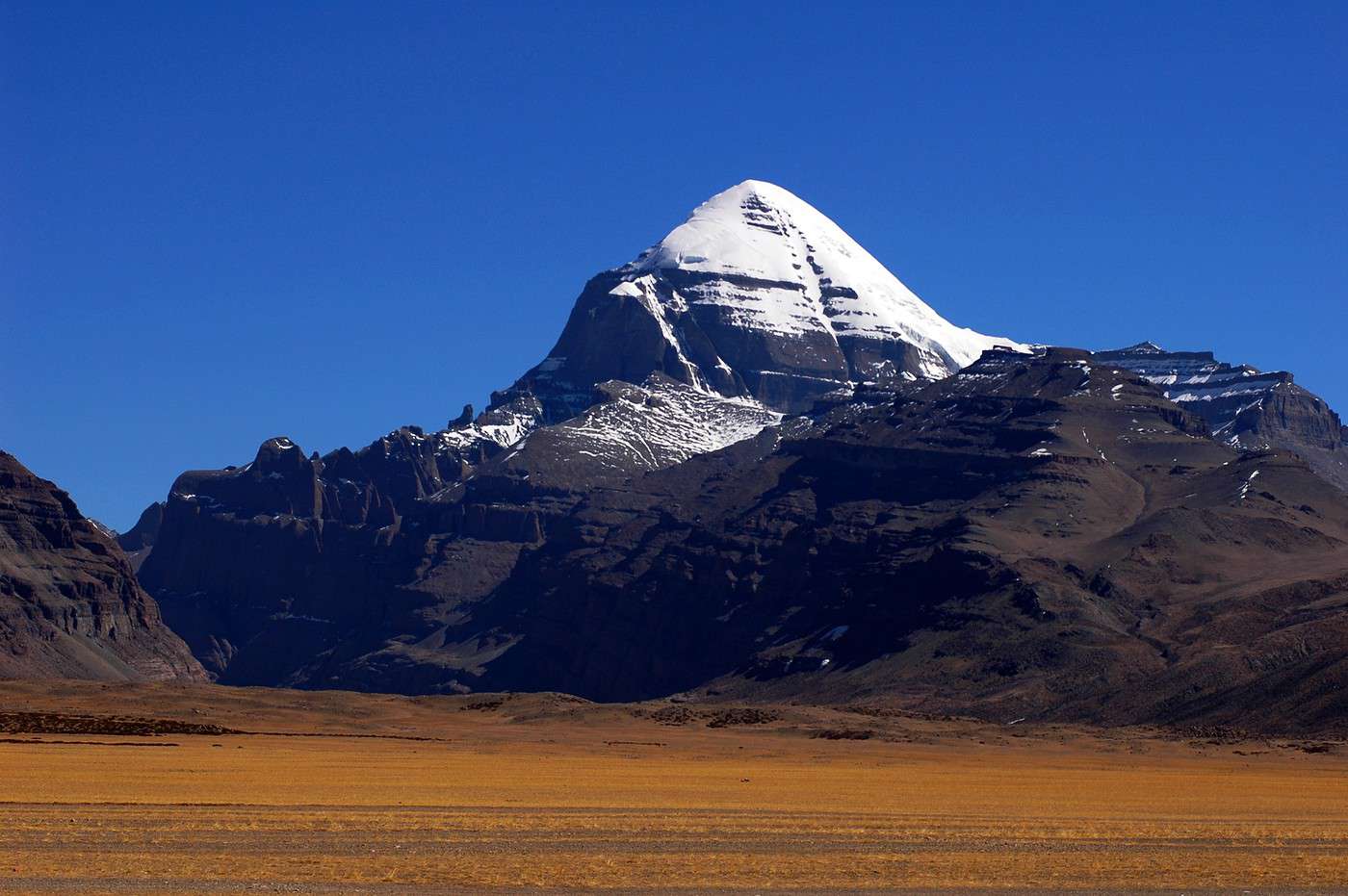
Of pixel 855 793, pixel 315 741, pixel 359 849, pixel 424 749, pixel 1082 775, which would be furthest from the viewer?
pixel 315 741

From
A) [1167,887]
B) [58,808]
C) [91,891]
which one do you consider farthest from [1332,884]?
[58,808]

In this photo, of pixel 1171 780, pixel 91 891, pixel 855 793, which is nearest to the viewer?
pixel 91 891

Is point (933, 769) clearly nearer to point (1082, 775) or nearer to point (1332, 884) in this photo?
point (1082, 775)

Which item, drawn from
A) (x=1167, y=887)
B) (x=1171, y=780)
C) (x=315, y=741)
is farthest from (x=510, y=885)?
(x=315, y=741)

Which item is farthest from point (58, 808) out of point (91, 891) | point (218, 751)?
point (218, 751)

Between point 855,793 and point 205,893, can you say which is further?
point 855,793

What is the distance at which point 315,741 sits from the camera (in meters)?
182

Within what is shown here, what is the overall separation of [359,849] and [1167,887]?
27.1 metres

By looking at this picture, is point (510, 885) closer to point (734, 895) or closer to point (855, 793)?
point (734, 895)

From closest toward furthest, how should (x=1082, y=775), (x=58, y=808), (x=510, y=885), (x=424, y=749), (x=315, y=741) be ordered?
(x=510, y=885)
(x=58, y=808)
(x=1082, y=775)
(x=424, y=749)
(x=315, y=741)

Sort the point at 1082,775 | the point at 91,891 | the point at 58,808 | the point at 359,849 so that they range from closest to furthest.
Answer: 1. the point at 91,891
2. the point at 359,849
3. the point at 58,808
4. the point at 1082,775

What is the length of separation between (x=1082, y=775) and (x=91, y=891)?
345ft

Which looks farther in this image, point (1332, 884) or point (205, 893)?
point (1332, 884)

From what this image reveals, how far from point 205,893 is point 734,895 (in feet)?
50.8
